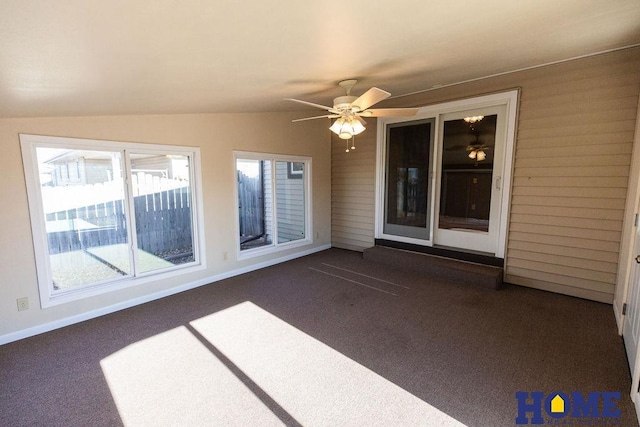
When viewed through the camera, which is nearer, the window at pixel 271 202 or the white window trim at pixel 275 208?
the white window trim at pixel 275 208

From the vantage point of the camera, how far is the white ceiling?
1.21 metres

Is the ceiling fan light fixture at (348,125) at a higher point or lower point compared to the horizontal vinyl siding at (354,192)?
higher

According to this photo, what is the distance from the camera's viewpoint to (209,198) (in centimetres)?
410

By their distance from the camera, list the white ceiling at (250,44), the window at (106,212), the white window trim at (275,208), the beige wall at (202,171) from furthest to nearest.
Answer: the white window trim at (275,208) < the window at (106,212) < the beige wall at (202,171) < the white ceiling at (250,44)

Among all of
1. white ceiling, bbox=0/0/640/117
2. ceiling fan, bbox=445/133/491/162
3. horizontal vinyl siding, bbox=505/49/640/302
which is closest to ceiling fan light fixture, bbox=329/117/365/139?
white ceiling, bbox=0/0/640/117

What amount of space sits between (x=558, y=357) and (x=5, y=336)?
482cm

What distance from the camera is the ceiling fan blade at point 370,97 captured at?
2.43m

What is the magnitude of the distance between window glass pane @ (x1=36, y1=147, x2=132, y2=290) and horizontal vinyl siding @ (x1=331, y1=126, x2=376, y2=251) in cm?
365

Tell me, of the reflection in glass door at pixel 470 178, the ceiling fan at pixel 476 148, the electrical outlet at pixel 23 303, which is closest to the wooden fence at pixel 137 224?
the electrical outlet at pixel 23 303

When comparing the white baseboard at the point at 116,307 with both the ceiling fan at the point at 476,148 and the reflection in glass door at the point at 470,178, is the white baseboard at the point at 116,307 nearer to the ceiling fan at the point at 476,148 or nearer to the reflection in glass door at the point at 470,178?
the reflection in glass door at the point at 470,178

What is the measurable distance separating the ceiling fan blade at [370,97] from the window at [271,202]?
7.31ft

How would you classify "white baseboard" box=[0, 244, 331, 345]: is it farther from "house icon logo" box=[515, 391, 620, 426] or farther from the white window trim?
"house icon logo" box=[515, 391, 620, 426]

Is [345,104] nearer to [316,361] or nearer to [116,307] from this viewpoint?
[316,361]

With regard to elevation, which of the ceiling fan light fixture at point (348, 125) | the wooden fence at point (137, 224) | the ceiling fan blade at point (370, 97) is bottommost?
the wooden fence at point (137, 224)
